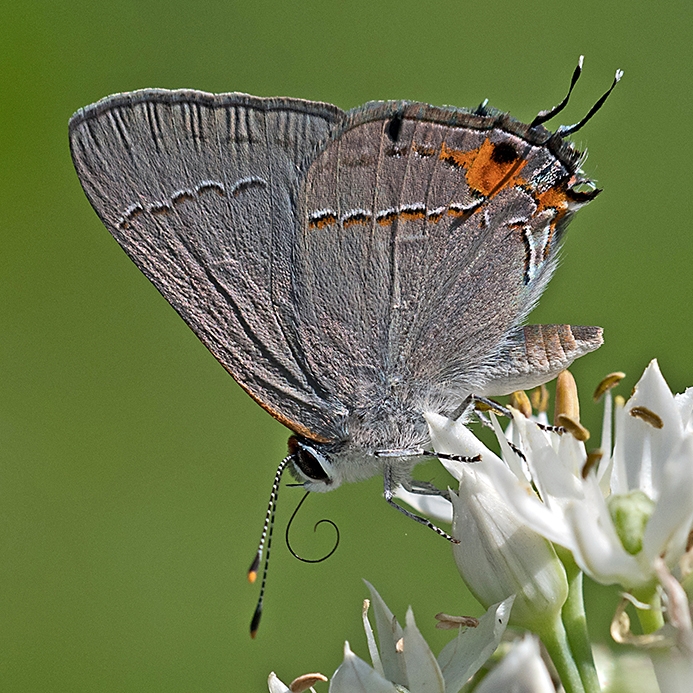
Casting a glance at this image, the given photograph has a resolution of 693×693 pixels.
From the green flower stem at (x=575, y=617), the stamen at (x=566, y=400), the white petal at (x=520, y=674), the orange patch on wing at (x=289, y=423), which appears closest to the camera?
the white petal at (x=520, y=674)

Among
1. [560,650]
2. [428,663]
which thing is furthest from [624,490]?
[428,663]

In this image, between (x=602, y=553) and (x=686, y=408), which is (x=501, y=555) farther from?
(x=686, y=408)

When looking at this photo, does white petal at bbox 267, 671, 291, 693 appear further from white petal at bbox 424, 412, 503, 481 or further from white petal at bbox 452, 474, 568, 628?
white petal at bbox 424, 412, 503, 481

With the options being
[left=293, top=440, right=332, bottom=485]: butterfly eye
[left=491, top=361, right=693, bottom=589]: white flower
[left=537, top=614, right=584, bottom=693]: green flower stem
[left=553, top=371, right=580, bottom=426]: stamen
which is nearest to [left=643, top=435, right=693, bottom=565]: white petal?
[left=491, top=361, right=693, bottom=589]: white flower

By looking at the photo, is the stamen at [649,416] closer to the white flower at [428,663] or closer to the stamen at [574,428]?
the stamen at [574,428]

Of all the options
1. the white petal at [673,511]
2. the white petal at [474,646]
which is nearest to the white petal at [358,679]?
the white petal at [474,646]

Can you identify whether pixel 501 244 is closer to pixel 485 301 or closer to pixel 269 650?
pixel 485 301

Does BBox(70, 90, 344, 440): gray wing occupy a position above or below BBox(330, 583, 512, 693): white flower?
above
